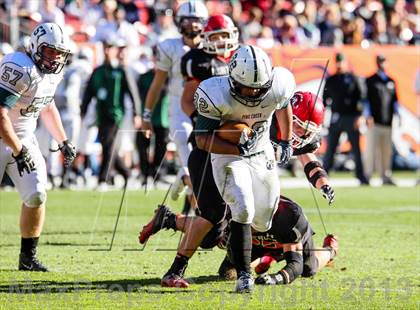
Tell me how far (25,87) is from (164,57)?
2.74 m

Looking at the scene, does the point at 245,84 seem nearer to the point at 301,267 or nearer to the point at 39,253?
the point at 301,267

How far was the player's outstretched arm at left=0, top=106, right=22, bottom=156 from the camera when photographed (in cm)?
677

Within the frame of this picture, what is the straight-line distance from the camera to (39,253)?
26.4ft

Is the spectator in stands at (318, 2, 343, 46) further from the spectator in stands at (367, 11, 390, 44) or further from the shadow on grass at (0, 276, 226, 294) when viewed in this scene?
the shadow on grass at (0, 276, 226, 294)

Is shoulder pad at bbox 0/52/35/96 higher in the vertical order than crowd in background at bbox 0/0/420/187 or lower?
higher

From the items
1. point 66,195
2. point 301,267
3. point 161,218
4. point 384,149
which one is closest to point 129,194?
point 66,195

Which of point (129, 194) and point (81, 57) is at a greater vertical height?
point (81, 57)

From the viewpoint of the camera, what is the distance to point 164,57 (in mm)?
9539

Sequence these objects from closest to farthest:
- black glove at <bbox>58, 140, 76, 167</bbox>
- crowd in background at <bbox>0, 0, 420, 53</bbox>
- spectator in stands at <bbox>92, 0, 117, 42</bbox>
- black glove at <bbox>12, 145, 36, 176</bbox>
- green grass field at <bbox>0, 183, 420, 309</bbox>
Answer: green grass field at <bbox>0, 183, 420, 309</bbox>, black glove at <bbox>12, 145, 36, 176</bbox>, black glove at <bbox>58, 140, 76, 167</bbox>, spectator in stands at <bbox>92, 0, 117, 42</bbox>, crowd in background at <bbox>0, 0, 420, 53</bbox>

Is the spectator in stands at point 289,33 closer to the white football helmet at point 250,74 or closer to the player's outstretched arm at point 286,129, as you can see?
the player's outstretched arm at point 286,129

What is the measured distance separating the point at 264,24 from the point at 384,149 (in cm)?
362

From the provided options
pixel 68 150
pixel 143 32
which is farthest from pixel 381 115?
pixel 68 150

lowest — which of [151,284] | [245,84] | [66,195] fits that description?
[66,195]

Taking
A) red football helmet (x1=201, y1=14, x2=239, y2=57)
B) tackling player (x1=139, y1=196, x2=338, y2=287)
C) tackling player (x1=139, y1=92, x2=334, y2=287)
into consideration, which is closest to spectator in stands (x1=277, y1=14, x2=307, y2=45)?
red football helmet (x1=201, y1=14, x2=239, y2=57)
